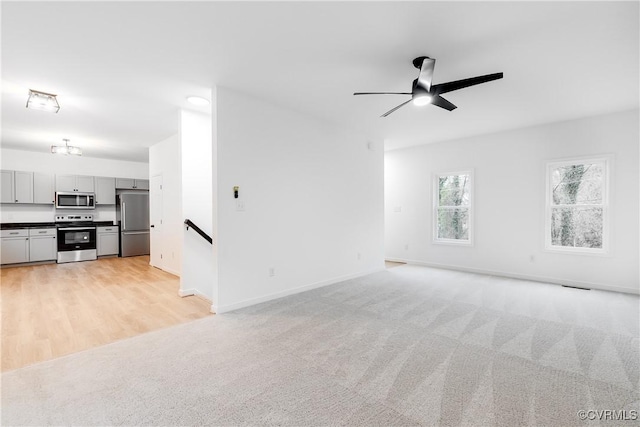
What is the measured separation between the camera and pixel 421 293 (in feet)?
13.5

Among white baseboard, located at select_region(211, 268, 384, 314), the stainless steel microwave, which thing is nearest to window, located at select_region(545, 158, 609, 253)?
white baseboard, located at select_region(211, 268, 384, 314)

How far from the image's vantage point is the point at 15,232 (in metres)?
6.08

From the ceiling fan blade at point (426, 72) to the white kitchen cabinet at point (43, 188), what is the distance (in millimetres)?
8067

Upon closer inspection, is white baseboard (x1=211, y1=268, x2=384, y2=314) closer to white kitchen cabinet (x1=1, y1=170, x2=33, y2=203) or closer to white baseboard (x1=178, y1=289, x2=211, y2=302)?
white baseboard (x1=178, y1=289, x2=211, y2=302)

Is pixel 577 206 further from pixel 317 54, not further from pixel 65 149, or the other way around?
pixel 65 149

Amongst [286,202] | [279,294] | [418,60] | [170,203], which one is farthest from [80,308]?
[418,60]

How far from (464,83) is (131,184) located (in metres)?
8.06

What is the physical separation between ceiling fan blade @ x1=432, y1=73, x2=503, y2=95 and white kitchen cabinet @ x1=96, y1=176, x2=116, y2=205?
787 cm

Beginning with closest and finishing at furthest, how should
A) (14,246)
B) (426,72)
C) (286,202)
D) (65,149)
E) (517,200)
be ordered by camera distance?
(426,72) < (286,202) < (517,200) < (65,149) < (14,246)

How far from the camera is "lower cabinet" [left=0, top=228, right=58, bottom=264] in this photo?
6.00m

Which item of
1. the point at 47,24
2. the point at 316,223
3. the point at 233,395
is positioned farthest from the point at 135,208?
the point at 233,395

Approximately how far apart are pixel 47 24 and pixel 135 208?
19.3 feet

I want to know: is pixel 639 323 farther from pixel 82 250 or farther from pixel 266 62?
pixel 82 250

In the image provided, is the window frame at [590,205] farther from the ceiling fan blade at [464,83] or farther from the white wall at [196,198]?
the white wall at [196,198]
